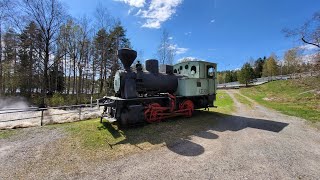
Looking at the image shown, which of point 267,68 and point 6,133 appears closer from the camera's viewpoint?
point 6,133

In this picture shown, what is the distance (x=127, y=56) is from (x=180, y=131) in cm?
420

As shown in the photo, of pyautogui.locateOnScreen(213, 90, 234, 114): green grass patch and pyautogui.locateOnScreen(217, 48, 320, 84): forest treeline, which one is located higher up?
pyautogui.locateOnScreen(217, 48, 320, 84): forest treeline

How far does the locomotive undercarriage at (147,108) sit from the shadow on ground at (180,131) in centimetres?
40

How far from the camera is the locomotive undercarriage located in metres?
8.38

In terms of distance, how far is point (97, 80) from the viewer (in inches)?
1371

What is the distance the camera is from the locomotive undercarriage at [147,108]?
27.5 ft

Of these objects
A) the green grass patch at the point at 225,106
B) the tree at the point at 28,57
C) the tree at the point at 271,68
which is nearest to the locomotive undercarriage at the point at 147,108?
the green grass patch at the point at 225,106

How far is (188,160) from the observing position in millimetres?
5457

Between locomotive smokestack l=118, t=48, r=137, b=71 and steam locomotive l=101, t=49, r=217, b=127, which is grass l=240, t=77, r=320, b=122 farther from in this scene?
locomotive smokestack l=118, t=48, r=137, b=71

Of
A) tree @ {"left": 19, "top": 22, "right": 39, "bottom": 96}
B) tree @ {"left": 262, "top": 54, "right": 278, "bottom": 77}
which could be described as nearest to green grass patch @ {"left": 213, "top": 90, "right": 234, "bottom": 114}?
tree @ {"left": 19, "top": 22, "right": 39, "bottom": 96}

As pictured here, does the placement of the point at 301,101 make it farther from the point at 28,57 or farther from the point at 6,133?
the point at 28,57

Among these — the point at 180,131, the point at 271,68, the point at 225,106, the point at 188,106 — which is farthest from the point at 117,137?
the point at 271,68

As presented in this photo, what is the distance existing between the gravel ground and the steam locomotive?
2.48 m

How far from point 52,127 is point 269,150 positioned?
8.87m
